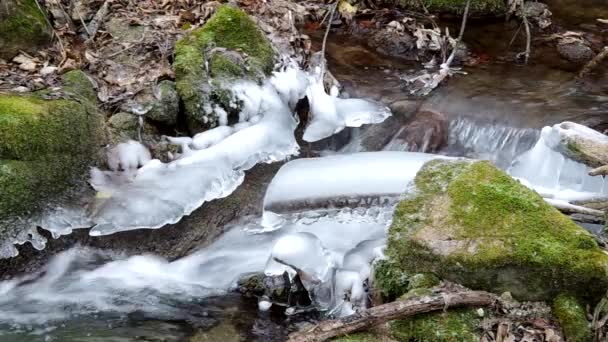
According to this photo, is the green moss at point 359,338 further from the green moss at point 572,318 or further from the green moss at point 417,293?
the green moss at point 572,318

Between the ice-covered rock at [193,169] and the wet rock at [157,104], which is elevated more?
the wet rock at [157,104]

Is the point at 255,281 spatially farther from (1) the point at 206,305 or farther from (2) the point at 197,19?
(2) the point at 197,19

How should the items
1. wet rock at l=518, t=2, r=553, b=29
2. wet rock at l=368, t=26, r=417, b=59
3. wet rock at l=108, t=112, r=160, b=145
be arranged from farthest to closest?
wet rock at l=518, t=2, r=553, b=29 < wet rock at l=368, t=26, r=417, b=59 < wet rock at l=108, t=112, r=160, b=145

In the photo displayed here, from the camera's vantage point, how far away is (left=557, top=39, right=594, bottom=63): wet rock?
7.20 meters

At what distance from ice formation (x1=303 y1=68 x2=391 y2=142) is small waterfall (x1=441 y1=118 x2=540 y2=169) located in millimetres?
735

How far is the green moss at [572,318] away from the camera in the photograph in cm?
325

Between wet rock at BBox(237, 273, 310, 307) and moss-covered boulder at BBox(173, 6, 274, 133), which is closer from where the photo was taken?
wet rock at BBox(237, 273, 310, 307)

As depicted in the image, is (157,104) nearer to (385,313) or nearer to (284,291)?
(284,291)

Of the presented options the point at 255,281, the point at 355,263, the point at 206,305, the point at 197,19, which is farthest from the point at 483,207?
the point at 197,19

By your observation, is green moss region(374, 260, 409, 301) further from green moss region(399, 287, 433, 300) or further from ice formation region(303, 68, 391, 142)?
ice formation region(303, 68, 391, 142)

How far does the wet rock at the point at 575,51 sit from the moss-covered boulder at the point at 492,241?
4139 millimetres

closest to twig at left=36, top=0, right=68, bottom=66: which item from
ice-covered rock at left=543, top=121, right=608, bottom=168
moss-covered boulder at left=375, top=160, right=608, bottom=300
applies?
moss-covered boulder at left=375, top=160, right=608, bottom=300

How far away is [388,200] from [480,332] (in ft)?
6.01

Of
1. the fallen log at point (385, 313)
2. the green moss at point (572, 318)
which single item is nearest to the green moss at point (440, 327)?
the fallen log at point (385, 313)
